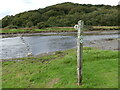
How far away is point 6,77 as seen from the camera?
12.6 m

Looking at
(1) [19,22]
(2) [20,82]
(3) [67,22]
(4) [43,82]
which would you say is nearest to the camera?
(4) [43,82]

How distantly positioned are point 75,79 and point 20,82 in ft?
15.0

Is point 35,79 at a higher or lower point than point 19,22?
lower

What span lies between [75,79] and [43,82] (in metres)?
2.51

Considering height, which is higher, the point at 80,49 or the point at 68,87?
the point at 80,49

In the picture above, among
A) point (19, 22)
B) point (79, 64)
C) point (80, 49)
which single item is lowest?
point (79, 64)

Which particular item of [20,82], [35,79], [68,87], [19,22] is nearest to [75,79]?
[68,87]

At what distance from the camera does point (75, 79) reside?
31.5ft

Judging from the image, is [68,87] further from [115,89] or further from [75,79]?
[115,89]

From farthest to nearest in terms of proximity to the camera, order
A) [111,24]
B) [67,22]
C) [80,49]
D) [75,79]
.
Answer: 1. [67,22]
2. [111,24]
3. [75,79]
4. [80,49]

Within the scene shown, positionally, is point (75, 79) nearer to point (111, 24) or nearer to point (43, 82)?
point (43, 82)

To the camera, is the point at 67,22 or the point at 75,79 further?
the point at 67,22

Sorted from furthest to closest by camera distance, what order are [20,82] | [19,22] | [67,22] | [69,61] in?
[19,22] → [67,22] → [69,61] → [20,82]

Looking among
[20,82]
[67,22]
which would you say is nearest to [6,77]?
[20,82]
